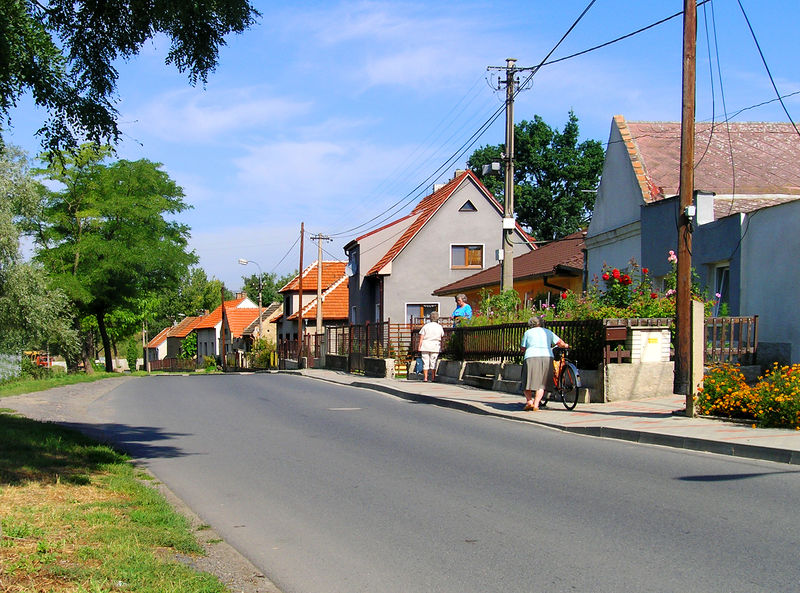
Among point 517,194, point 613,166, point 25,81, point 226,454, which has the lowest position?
point 226,454

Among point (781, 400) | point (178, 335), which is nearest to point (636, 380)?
point (781, 400)

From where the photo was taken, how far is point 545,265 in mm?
30719

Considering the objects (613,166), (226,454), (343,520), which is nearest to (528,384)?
(226,454)

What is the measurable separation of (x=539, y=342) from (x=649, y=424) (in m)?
3.09

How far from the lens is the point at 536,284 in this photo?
31.2 meters

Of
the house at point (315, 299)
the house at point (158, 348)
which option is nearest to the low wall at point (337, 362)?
the house at point (315, 299)

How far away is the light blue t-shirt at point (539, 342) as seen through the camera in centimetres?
1442

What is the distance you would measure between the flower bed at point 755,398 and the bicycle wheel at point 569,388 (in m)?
2.31

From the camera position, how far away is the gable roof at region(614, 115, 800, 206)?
21266 mm

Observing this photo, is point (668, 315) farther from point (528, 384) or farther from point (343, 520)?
point (343, 520)

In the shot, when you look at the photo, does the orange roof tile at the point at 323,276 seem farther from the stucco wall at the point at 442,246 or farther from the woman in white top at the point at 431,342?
the woman in white top at the point at 431,342

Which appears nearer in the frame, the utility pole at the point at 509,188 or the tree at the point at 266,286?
the utility pole at the point at 509,188

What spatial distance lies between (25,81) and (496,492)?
6.08 m

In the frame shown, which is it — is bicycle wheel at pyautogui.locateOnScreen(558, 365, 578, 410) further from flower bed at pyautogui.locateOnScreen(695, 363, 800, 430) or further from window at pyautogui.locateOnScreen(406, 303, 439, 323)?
window at pyautogui.locateOnScreen(406, 303, 439, 323)
